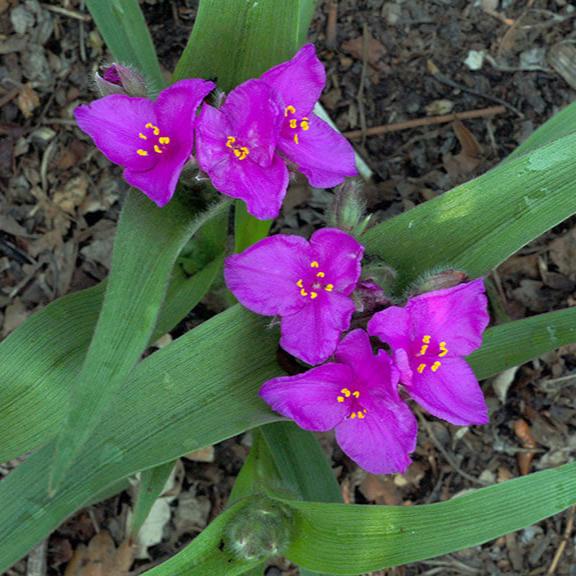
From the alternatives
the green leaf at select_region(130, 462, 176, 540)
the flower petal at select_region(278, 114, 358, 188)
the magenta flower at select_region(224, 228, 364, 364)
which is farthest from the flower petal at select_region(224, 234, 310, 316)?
the green leaf at select_region(130, 462, 176, 540)

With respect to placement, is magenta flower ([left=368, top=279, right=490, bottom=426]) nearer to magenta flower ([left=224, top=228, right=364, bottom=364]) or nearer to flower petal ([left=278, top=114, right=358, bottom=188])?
magenta flower ([left=224, top=228, right=364, bottom=364])

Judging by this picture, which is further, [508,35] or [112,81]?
[508,35]

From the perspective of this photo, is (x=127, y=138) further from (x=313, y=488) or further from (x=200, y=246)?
(x=313, y=488)

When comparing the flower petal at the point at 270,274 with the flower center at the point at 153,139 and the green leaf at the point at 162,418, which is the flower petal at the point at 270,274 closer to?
the green leaf at the point at 162,418

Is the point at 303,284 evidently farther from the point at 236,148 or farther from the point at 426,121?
the point at 426,121

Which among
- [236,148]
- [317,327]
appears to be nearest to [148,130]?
[236,148]

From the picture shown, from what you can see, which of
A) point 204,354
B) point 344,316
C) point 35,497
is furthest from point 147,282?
point 35,497
